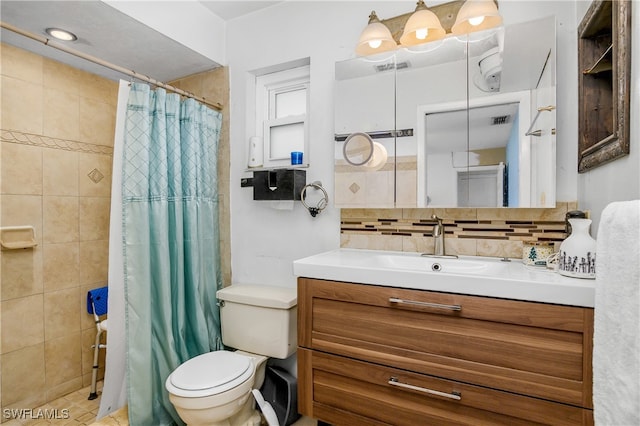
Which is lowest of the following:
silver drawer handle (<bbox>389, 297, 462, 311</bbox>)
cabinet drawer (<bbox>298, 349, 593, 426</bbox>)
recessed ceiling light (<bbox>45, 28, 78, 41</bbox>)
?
cabinet drawer (<bbox>298, 349, 593, 426</bbox>)

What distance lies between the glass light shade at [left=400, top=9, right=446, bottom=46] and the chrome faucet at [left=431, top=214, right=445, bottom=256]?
2.91 ft

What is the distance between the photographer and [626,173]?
967 millimetres

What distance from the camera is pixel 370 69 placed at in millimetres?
1760

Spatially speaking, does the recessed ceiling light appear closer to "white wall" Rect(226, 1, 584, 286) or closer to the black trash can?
"white wall" Rect(226, 1, 584, 286)

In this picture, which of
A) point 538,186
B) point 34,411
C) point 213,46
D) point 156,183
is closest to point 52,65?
point 213,46

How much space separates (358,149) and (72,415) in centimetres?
229

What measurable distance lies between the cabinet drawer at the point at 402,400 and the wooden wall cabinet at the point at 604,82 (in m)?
0.84

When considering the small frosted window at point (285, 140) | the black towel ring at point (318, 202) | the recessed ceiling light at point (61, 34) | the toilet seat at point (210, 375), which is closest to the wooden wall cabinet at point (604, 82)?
the black towel ring at point (318, 202)

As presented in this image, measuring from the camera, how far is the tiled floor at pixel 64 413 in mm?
1891

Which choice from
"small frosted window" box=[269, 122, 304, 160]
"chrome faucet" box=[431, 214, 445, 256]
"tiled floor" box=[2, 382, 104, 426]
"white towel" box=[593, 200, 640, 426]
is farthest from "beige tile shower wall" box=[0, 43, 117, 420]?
"white towel" box=[593, 200, 640, 426]

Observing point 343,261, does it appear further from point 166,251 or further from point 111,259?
point 111,259

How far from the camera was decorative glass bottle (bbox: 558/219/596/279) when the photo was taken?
1085 millimetres

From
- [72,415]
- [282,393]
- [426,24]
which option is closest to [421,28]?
[426,24]

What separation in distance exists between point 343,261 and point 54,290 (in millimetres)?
1914
